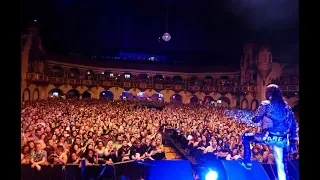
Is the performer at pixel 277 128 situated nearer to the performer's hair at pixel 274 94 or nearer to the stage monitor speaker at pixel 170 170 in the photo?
the performer's hair at pixel 274 94

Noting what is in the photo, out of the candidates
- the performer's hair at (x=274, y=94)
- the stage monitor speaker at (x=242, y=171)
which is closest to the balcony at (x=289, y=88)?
the performer's hair at (x=274, y=94)

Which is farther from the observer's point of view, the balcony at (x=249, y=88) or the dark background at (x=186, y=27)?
the balcony at (x=249, y=88)

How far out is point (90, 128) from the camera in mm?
7062

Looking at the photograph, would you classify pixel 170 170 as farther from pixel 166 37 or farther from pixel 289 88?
pixel 289 88

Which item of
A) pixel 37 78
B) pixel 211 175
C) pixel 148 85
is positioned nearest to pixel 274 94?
pixel 211 175

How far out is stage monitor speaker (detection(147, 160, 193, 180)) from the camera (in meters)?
7.00

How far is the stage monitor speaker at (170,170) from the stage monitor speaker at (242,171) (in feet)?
2.69

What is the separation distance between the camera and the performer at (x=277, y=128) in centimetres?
669

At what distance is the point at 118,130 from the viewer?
7223mm

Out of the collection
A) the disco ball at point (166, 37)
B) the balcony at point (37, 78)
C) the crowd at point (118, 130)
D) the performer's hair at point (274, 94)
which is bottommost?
the crowd at point (118, 130)

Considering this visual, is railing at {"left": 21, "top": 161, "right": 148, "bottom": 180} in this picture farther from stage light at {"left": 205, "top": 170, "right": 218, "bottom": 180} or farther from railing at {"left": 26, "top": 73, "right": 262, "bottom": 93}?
railing at {"left": 26, "top": 73, "right": 262, "bottom": 93}

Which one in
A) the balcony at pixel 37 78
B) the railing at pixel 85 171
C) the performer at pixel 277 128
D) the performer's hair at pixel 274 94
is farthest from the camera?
the performer's hair at pixel 274 94
